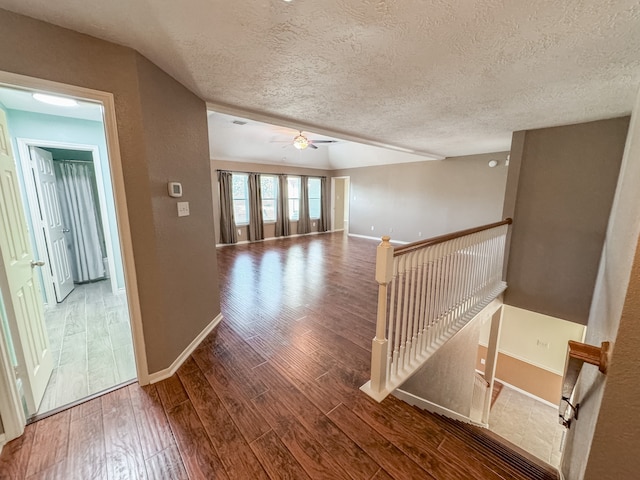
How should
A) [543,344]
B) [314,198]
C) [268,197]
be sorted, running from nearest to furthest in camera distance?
[543,344] → [268,197] → [314,198]

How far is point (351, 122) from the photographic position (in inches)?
119

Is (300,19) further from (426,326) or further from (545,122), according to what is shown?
(545,122)

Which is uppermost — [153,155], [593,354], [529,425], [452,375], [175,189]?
[153,155]

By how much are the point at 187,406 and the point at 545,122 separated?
14.7ft

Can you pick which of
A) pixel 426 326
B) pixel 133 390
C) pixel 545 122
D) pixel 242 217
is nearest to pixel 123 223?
pixel 133 390

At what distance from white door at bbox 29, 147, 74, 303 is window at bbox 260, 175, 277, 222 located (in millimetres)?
4496

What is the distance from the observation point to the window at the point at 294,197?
314 inches

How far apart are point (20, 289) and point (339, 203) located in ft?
27.9

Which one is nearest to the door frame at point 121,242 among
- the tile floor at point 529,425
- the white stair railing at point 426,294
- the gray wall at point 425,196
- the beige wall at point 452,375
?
the white stair railing at point 426,294

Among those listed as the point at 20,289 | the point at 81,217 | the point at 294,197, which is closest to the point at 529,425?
the point at 20,289

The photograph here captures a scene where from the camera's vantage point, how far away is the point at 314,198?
341 inches

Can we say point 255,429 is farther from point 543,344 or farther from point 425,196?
point 425,196

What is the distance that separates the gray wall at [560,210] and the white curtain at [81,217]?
6172mm

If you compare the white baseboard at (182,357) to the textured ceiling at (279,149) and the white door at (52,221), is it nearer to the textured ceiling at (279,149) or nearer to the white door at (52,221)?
the white door at (52,221)
